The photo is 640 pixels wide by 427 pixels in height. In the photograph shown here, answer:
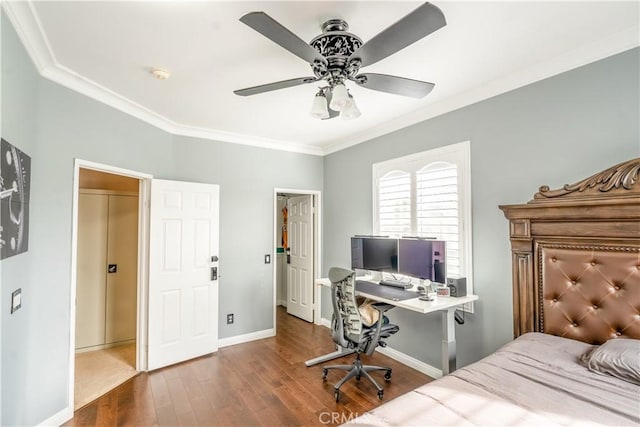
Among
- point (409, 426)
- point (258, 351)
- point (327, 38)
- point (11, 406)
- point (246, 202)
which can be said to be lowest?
point (258, 351)

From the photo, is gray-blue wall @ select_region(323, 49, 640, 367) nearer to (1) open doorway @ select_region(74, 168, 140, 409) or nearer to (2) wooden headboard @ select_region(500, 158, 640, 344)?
(2) wooden headboard @ select_region(500, 158, 640, 344)

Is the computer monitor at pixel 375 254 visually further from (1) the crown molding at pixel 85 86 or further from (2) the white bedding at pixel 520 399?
(1) the crown molding at pixel 85 86

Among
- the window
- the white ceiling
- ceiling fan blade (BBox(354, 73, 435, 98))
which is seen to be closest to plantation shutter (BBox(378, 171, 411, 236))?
the window

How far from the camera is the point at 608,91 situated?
1.99 metres

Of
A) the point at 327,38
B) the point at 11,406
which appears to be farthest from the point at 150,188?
the point at 327,38

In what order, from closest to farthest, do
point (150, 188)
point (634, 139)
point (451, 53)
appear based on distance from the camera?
point (634, 139) < point (451, 53) < point (150, 188)

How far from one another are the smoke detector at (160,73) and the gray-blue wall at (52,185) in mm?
716

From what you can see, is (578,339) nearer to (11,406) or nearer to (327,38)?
(327,38)

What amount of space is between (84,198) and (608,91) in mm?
4946

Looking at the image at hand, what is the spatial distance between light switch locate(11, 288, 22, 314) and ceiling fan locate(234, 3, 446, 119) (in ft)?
6.09

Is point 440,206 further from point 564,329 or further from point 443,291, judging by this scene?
point 564,329

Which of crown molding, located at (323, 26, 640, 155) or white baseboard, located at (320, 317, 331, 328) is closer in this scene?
crown molding, located at (323, 26, 640, 155)

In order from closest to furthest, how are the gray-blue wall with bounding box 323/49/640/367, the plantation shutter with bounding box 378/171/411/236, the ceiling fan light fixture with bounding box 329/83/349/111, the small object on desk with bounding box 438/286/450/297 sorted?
the ceiling fan light fixture with bounding box 329/83/349/111 < the gray-blue wall with bounding box 323/49/640/367 < the small object on desk with bounding box 438/286/450/297 < the plantation shutter with bounding box 378/171/411/236

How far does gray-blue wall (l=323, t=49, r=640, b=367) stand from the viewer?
197cm
